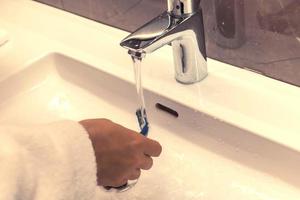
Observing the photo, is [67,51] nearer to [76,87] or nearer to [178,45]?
[76,87]

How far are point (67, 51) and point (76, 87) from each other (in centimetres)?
6

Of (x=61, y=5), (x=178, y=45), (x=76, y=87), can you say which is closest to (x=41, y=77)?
(x=76, y=87)

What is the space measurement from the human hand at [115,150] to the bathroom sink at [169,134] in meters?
0.06

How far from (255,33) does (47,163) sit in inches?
13.2

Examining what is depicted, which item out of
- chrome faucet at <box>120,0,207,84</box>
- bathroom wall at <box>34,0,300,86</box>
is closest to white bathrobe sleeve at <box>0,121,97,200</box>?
chrome faucet at <box>120,0,207,84</box>

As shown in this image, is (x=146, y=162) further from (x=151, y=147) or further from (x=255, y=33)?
(x=255, y=33)

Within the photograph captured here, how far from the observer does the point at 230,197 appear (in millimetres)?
653

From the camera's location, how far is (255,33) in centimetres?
69

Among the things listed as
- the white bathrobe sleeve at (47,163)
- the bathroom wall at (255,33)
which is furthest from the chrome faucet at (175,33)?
the white bathrobe sleeve at (47,163)

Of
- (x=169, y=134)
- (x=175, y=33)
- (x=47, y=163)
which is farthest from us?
(x=169, y=134)

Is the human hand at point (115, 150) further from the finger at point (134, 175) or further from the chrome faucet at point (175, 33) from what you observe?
the chrome faucet at point (175, 33)

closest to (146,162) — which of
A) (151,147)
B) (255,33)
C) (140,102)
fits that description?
(151,147)

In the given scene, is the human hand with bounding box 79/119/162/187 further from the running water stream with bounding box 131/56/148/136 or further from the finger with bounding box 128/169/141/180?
the running water stream with bounding box 131/56/148/136

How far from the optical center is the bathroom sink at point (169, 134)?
656 mm
